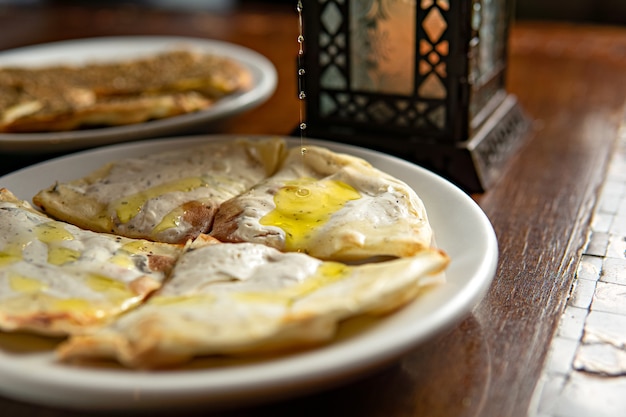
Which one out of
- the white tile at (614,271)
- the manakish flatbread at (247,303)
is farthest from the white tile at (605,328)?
the manakish flatbread at (247,303)

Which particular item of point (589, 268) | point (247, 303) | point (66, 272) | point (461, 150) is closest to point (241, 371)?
point (247, 303)

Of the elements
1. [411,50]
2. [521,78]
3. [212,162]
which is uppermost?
[411,50]

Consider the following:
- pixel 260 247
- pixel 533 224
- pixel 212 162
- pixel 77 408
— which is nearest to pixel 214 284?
pixel 260 247

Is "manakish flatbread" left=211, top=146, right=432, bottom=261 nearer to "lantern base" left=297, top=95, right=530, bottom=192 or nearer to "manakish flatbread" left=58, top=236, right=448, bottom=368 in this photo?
"manakish flatbread" left=58, top=236, right=448, bottom=368

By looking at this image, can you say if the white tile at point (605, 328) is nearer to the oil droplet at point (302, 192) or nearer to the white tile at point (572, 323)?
the white tile at point (572, 323)

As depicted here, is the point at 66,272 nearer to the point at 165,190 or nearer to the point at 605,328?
the point at 165,190

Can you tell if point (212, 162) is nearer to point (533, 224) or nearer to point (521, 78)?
point (533, 224)
